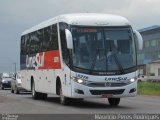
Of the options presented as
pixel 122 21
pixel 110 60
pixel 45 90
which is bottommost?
pixel 45 90

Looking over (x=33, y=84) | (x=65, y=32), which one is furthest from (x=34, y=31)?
(x=65, y=32)

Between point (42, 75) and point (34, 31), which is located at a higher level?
point (34, 31)

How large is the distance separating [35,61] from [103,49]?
7.55m

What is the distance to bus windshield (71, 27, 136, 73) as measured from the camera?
2020 centimetres

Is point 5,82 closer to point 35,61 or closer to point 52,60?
point 35,61

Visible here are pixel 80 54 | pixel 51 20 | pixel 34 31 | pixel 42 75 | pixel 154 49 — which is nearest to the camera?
pixel 80 54

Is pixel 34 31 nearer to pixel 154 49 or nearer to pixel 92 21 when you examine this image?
pixel 92 21

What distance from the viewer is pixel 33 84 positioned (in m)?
A: 28.3

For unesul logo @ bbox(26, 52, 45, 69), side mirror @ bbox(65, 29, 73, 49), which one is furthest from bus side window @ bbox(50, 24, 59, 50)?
side mirror @ bbox(65, 29, 73, 49)

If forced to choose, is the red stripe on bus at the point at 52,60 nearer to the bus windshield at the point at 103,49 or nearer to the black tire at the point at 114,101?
the bus windshield at the point at 103,49

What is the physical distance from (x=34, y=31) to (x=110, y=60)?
27.4 feet

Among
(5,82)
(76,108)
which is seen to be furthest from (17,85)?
(76,108)

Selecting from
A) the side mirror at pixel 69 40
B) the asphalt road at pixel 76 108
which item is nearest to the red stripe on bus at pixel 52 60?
the asphalt road at pixel 76 108

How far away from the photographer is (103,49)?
67.1ft
